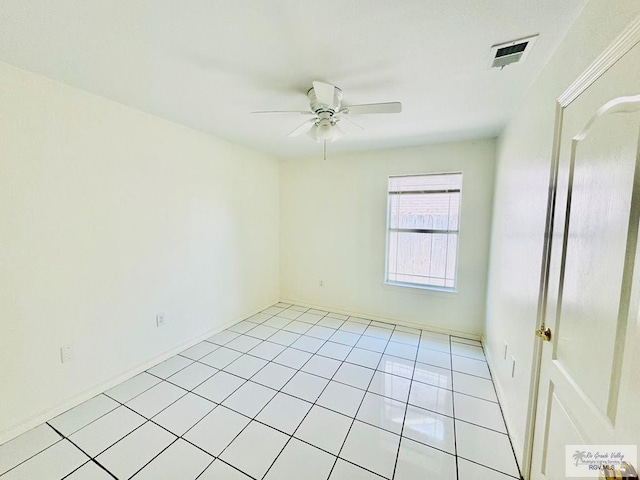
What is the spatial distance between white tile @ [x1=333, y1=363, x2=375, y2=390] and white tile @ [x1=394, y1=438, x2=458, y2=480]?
24.5 inches

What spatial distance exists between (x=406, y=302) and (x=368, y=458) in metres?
2.11

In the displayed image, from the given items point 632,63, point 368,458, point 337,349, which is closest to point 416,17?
point 632,63

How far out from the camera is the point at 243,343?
2.93 metres

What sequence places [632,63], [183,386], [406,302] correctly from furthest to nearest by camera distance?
[406,302], [183,386], [632,63]

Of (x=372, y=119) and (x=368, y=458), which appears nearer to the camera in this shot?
(x=368, y=458)

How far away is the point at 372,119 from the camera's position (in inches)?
94.3

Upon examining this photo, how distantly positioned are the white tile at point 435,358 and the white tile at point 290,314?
5.64 ft

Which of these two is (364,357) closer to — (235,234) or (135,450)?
(135,450)

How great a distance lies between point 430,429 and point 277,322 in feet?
7.25

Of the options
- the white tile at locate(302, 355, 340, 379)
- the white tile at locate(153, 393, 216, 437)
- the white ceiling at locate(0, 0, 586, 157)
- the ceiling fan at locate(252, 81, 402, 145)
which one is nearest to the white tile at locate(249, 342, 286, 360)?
the white tile at locate(302, 355, 340, 379)

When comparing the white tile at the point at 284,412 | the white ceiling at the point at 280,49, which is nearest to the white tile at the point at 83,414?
the white tile at the point at 284,412

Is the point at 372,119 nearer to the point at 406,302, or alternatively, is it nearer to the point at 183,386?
the point at 406,302

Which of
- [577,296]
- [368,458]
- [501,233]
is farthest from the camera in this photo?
[501,233]

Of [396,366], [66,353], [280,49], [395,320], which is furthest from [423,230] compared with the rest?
[66,353]
